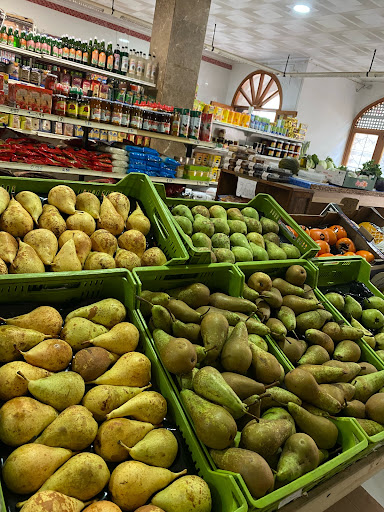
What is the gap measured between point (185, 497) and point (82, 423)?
1.11 ft

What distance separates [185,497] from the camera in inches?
39.6

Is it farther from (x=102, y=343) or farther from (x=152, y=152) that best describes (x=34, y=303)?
(x=152, y=152)

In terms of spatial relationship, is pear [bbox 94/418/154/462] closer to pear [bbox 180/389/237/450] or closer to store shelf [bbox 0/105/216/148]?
pear [bbox 180/389/237/450]

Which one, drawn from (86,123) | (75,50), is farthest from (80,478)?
(75,50)

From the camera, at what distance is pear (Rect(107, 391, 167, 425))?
45.0 inches

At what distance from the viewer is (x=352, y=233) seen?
3.38 meters

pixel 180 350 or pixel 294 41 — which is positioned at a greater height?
pixel 294 41

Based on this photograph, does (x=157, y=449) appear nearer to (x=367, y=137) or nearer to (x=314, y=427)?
(x=314, y=427)

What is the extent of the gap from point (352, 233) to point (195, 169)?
2.28 meters

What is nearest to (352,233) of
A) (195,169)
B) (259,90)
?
(195,169)

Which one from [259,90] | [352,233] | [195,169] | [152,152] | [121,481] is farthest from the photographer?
[259,90]

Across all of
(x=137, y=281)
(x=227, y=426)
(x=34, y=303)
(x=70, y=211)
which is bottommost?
(x=227, y=426)

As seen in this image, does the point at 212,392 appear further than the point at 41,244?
No

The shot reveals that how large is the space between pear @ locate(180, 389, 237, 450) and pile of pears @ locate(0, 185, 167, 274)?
2.28 feet
